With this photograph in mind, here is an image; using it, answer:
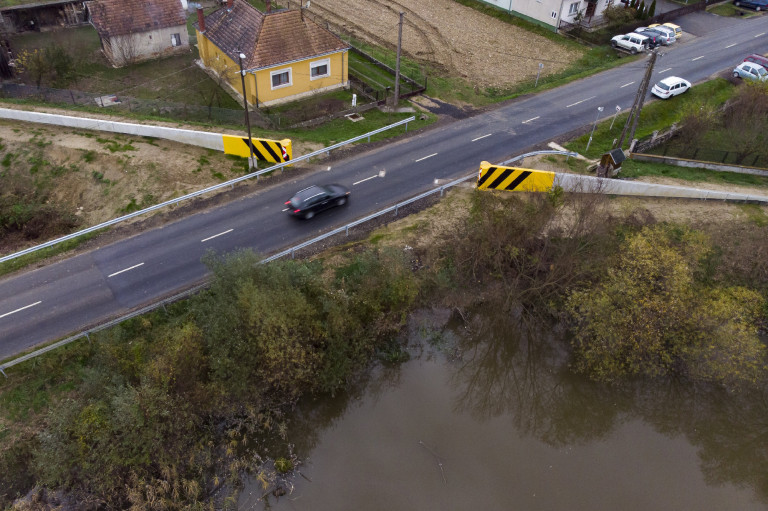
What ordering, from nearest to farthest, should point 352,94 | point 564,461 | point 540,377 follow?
point 564,461
point 540,377
point 352,94

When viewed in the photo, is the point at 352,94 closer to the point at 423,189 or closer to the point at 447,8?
the point at 423,189

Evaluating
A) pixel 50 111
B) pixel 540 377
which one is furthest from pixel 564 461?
pixel 50 111

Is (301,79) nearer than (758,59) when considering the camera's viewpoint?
Yes

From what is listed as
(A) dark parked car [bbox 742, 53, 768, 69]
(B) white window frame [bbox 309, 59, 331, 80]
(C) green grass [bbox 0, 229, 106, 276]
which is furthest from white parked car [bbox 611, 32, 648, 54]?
(C) green grass [bbox 0, 229, 106, 276]

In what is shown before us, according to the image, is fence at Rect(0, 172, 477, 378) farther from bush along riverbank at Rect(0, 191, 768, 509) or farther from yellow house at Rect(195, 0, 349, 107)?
yellow house at Rect(195, 0, 349, 107)

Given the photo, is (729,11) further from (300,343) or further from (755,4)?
(300,343)

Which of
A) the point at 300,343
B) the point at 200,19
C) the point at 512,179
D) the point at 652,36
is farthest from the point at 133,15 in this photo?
the point at 652,36
